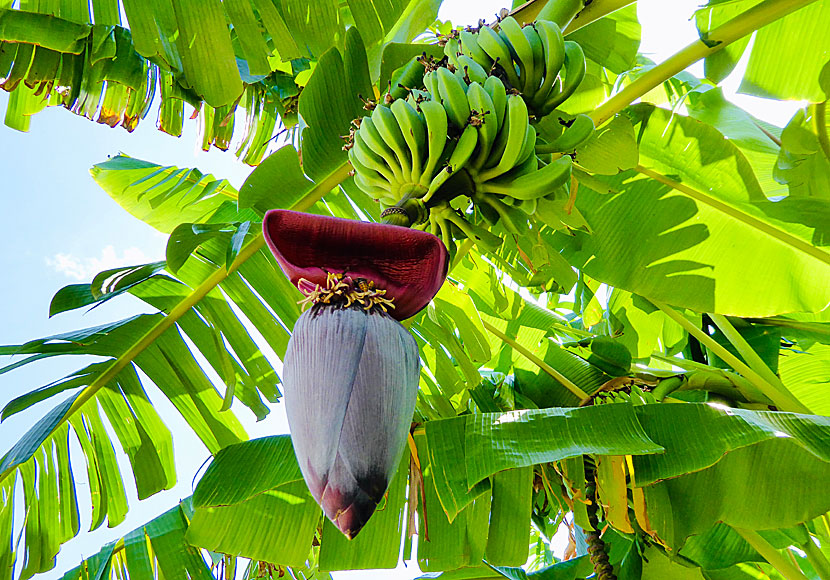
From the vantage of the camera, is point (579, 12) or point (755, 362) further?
point (755, 362)

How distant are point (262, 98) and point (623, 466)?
163cm

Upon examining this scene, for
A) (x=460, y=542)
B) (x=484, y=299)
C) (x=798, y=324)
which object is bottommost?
(x=460, y=542)

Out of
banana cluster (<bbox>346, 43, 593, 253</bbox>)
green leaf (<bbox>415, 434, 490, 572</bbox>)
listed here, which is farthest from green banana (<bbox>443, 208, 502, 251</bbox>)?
green leaf (<bbox>415, 434, 490, 572</bbox>)

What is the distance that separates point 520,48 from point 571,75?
0.33ft

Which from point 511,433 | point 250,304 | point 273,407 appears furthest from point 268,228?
point 273,407

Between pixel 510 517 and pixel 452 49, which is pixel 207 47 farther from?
pixel 510 517

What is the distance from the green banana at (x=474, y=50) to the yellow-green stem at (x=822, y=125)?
32.9 inches

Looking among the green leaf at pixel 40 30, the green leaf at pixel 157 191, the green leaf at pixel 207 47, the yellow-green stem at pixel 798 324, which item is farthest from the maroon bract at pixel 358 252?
the yellow-green stem at pixel 798 324

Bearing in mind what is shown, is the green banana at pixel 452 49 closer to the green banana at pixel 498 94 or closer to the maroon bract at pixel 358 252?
the green banana at pixel 498 94

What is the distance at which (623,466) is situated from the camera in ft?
3.88

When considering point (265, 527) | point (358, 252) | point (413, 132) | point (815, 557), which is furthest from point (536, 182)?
point (815, 557)

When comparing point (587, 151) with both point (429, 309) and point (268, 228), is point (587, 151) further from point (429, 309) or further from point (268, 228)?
point (268, 228)

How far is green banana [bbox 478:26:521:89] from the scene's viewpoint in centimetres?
93

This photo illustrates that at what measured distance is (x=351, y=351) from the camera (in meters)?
0.58
